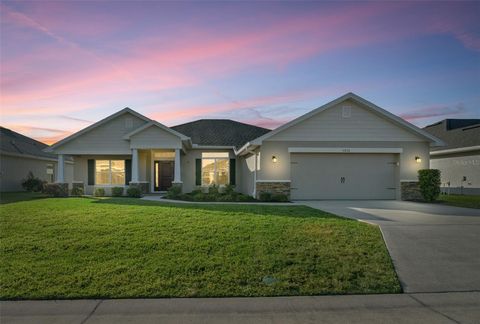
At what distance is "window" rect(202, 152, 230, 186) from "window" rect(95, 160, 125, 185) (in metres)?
4.98

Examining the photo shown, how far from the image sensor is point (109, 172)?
69.6ft

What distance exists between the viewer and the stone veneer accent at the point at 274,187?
51.9ft

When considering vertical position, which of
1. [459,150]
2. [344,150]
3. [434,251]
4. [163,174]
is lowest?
[434,251]

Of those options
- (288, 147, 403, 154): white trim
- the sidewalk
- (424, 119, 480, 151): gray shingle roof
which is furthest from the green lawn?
(424, 119, 480, 151): gray shingle roof

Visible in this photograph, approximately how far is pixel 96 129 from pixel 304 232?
16.3 m

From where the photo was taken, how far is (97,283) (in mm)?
5375

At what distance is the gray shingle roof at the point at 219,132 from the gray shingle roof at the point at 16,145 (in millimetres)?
10962

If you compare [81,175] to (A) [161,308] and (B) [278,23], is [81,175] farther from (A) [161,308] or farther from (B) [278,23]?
(A) [161,308]

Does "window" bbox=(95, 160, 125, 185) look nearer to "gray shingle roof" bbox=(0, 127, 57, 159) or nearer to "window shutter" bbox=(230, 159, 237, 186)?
"gray shingle roof" bbox=(0, 127, 57, 159)

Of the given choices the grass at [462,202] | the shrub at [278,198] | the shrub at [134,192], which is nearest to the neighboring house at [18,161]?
the shrub at [134,192]

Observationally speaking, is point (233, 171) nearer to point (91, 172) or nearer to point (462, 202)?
point (91, 172)

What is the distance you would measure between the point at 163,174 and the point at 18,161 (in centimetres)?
1112

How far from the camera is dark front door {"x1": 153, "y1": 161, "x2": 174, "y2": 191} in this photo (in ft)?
70.9

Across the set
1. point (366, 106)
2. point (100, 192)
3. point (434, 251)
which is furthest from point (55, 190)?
point (434, 251)
